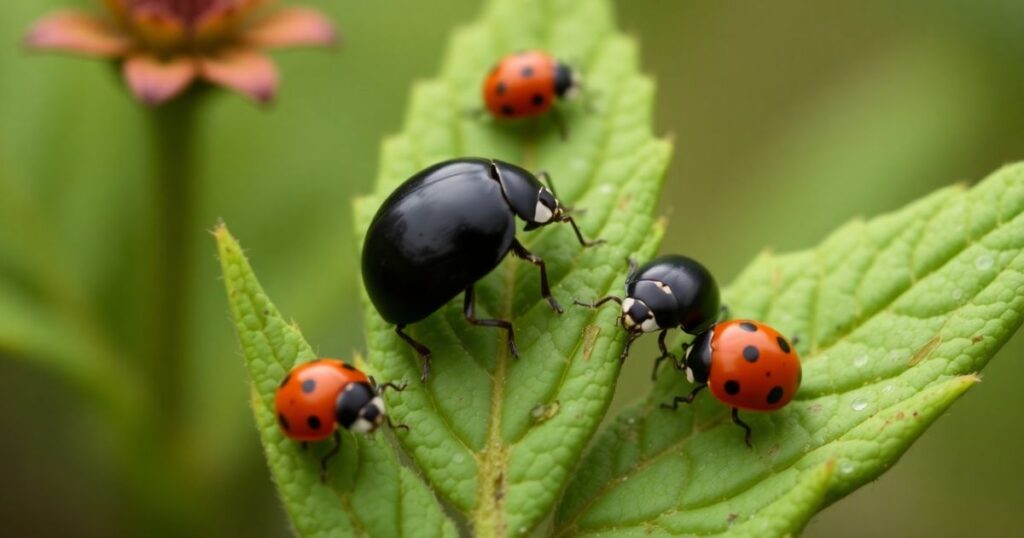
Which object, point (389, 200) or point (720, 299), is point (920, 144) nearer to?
point (720, 299)

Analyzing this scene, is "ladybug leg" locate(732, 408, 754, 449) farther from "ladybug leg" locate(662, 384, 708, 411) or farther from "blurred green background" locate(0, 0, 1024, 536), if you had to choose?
"blurred green background" locate(0, 0, 1024, 536)

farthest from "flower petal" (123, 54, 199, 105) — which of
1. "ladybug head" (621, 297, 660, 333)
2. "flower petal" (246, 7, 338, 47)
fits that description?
"ladybug head" (621, 297, 660, 333)

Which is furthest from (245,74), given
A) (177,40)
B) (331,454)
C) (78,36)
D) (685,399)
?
(685,399)

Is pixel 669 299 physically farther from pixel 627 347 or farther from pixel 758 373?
pixel 758 373

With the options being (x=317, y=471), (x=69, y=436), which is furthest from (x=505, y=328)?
(x=69, y=436)

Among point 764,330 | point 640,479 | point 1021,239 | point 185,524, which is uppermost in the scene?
point 1021,239
